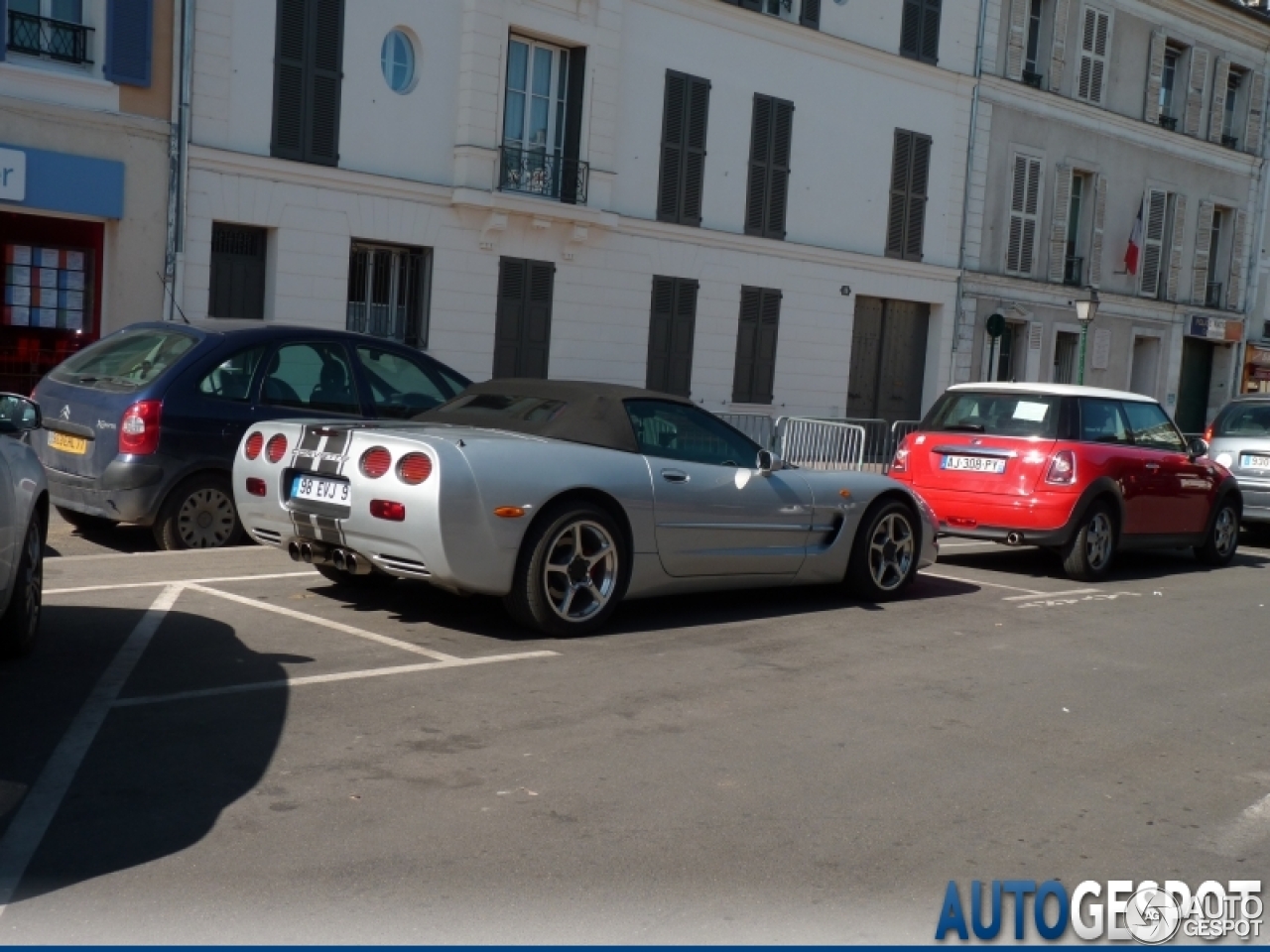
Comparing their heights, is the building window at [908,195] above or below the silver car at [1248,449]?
above

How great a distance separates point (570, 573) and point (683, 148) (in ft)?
55.0

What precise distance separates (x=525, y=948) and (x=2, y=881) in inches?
60.0

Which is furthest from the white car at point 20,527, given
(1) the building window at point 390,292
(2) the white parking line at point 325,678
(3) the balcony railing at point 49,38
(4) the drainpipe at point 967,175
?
(4) the drainpipe at point 967,175

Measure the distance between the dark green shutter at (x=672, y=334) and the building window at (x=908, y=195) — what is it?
521 cm

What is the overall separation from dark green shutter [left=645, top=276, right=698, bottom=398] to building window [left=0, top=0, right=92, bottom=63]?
31.9 ft

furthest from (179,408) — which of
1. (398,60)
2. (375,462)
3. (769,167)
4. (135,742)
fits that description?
(769,167)

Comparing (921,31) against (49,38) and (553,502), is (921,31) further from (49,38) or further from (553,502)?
(553,502)

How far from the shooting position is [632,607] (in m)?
8.97

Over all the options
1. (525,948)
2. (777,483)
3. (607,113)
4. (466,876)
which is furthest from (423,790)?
(607,113)

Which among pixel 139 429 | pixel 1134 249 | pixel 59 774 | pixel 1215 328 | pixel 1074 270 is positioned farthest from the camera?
pixel 1215 328

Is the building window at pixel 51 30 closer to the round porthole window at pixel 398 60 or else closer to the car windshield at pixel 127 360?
the round porthole window at pixel 398 60

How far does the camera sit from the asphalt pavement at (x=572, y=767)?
4207 mm

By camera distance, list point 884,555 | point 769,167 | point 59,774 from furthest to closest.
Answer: point 769,167 → point 884,555 → point 59,774

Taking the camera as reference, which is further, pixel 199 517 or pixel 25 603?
pixel 199 517
